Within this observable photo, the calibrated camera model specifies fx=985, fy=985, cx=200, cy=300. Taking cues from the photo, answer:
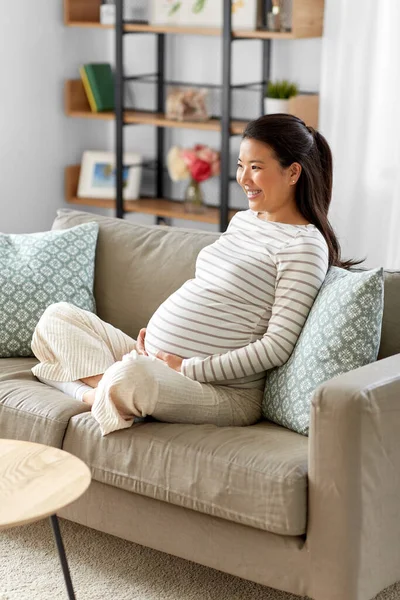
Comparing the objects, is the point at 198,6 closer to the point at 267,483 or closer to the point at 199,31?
the point at 199,31

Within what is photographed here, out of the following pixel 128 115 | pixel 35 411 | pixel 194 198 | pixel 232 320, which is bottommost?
pixel 35 411

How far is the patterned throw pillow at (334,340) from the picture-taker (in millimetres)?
2182

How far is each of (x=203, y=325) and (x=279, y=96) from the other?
5.86ft

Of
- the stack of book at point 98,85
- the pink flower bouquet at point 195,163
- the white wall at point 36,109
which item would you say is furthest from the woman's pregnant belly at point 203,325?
the stack of book at point 98,85

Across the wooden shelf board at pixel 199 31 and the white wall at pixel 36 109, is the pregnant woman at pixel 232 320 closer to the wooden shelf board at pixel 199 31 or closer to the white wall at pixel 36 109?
the wooden shelf board at pixel 199 31

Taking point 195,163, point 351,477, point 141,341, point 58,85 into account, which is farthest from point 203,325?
point 58,85

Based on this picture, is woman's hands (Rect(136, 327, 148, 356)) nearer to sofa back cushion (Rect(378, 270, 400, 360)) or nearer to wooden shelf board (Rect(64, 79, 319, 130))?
sofa back cushion (Rect(378, 270, 400, 360))

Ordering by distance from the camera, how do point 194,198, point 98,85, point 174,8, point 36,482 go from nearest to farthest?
point 36,482 → point 174,8 → point 194,198 → point 98,85

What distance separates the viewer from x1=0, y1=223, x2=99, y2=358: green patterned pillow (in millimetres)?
2764

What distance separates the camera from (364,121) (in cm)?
385

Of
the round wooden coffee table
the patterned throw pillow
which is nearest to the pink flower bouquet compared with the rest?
the patterned throw pillow

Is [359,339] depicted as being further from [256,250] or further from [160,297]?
[160,297]

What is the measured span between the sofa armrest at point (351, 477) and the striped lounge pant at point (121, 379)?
0.38 metres

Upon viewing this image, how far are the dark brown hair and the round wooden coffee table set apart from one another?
929 mm
